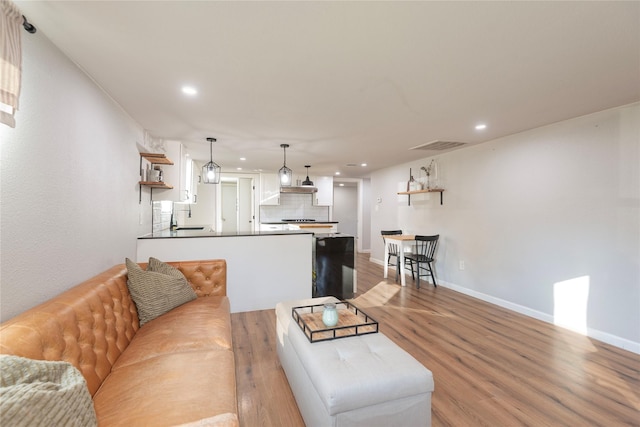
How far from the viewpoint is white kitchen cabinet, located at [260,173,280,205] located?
280 inches

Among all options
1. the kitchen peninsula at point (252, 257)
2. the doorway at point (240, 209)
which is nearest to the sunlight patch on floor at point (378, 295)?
the kitchen peninsula at point (252, 257)

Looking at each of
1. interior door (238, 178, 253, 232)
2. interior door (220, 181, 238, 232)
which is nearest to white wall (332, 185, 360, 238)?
interior door (238, 178, 253, 232)

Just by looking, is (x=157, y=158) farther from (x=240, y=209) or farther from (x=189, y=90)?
(x=240, y=209)

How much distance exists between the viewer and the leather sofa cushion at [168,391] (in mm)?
1146

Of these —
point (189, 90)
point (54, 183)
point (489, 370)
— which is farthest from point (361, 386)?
point (189, 90)

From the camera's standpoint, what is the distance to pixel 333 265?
4.16m

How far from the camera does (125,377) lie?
1434mm

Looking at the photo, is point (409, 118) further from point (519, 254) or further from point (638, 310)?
point (638, 310)

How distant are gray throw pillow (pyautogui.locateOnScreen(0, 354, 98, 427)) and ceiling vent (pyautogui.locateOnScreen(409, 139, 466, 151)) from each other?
4.10m

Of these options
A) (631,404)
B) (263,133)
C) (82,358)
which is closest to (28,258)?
(82,358)

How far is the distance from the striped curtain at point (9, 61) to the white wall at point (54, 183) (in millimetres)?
155

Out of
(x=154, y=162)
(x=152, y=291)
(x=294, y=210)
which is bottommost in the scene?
(x=152, y=291)

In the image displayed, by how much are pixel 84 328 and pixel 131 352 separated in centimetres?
34

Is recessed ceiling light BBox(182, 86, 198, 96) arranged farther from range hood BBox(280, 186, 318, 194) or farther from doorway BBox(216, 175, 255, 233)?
doorway BBox(216, 175, 255, 233)
